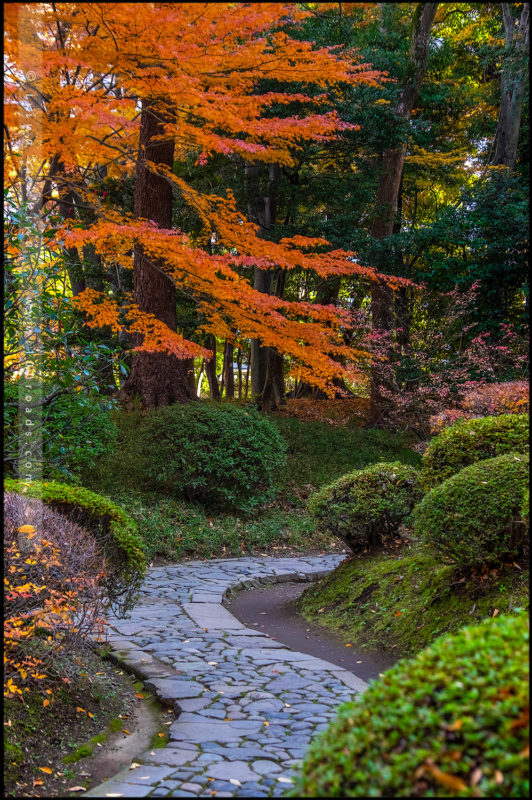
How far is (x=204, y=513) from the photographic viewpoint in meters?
9.77

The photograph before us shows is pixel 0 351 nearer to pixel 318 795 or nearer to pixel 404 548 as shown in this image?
pixel 318 795

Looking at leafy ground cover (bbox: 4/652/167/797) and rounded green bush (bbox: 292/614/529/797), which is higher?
rounded green bush (bbox: 292/614/529/797)

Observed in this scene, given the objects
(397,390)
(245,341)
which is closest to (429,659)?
(397,390)

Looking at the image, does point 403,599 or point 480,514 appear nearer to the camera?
point 480,514

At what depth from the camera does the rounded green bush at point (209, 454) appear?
966 cm

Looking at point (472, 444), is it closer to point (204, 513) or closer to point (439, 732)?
point (439, 732)

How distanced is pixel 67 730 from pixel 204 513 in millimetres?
6360

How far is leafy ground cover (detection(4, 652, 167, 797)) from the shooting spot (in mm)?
2908

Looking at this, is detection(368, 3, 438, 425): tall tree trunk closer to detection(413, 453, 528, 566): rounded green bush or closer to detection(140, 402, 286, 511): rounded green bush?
detection(140, 402, 286, 511): rounded green bush

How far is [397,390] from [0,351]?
34.2 ft

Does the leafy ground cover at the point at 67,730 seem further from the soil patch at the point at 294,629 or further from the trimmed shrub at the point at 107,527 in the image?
the soil patch at the point at 294,629

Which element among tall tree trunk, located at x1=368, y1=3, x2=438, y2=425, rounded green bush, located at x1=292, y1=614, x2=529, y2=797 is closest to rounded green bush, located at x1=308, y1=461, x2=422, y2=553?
rounded green bush, located at x1=292, y1=614, x2=529, y2=797

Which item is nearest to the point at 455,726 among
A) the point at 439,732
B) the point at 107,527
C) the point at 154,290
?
the point at 439,732

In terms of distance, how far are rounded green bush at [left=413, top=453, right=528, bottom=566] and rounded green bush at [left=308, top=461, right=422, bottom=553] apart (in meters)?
1.27
